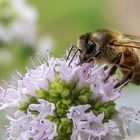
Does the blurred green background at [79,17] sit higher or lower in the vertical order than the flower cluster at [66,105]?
higher

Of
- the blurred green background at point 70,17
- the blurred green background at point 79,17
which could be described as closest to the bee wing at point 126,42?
the blurred green background at point 79,17

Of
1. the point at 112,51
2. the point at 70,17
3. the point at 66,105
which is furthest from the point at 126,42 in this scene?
the point at 70,17

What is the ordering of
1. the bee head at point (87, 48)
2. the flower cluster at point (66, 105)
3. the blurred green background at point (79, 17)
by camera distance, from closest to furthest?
1. the flower cluster at point (66, 105)
2. the bee head at point (87, 48)
3. the blurred green background at point (79, 17)

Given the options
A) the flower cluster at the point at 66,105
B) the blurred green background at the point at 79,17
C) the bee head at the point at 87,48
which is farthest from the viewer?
the blurred green background at the point at 79,17

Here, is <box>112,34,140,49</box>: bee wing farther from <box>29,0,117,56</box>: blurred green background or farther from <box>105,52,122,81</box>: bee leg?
<box>29,0,117,56</box>: blurred green background

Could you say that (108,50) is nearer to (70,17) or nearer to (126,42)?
(126,42)

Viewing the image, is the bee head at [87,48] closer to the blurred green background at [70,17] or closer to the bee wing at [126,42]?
the bee wing at [126,42]
